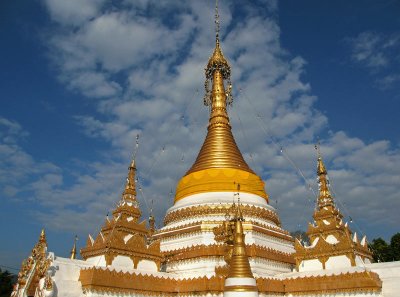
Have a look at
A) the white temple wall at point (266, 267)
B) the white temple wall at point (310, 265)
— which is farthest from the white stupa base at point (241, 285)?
the white temple wall at point (310, 265)

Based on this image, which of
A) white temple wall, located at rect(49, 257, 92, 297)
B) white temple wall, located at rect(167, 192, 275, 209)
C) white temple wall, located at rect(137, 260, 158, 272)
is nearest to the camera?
white temple wall, located at rect(49, 257, 92, 297)

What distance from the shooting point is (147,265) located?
1986 cm

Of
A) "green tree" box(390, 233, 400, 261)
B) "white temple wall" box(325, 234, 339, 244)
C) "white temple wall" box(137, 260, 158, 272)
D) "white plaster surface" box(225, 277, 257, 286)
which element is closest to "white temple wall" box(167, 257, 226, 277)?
"white temple wall" box(137, 260, 158, 272)

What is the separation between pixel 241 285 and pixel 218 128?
1562 cm

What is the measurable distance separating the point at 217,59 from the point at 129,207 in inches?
650

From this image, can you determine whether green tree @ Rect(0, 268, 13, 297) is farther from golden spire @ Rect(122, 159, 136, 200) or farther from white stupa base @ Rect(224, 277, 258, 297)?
white stupa base @ Rect(224, 277, 258, 297)

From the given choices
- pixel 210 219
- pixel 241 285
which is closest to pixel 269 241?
pixel 210 219

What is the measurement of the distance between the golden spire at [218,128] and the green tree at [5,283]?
17804mm

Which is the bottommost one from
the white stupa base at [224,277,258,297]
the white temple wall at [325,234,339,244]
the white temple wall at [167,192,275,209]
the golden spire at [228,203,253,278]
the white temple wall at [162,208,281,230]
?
the white stupa base at [224,277,258,297]

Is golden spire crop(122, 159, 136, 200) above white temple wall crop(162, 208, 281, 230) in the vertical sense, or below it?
above

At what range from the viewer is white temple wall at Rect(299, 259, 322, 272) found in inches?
781

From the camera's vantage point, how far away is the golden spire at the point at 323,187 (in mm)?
22234

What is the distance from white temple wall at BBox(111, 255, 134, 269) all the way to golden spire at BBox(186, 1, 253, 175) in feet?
31.3

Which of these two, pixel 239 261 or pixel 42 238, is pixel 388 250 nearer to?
pixel 239 261
